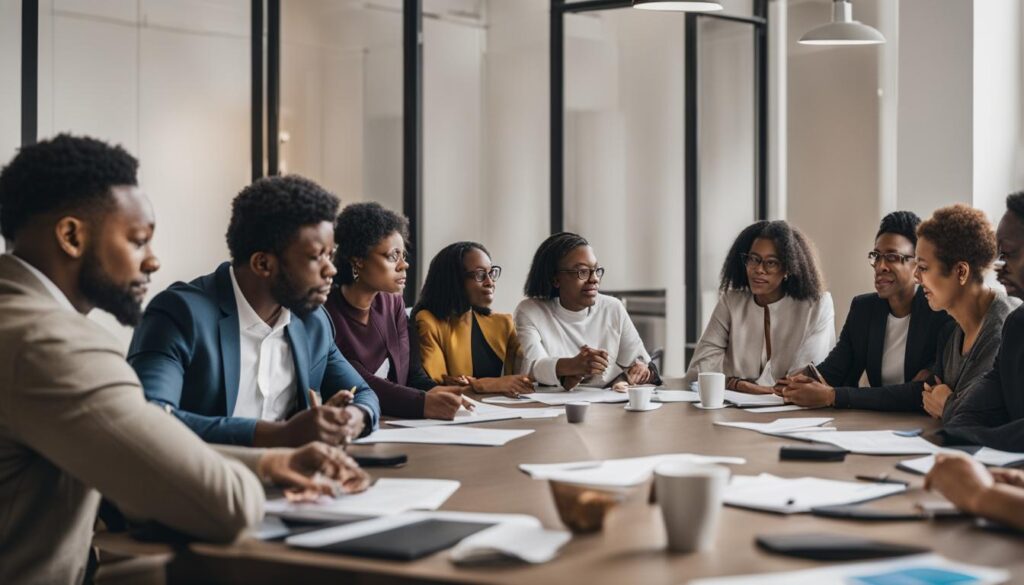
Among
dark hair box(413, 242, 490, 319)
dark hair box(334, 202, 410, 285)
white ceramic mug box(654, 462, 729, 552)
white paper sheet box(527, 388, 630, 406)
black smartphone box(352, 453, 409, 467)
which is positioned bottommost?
white paper sheet box(527, 388, 630, 406)

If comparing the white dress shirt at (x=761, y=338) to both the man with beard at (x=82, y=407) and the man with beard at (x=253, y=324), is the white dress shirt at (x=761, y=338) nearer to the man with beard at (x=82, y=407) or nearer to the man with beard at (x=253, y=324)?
the man with beard at (x=253, y=324)

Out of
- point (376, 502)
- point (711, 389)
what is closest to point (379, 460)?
point (376, 502)

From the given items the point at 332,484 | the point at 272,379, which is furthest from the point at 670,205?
the point at 332,484

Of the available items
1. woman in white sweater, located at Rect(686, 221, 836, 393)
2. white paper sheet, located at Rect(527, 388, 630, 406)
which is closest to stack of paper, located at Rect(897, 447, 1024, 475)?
white paper sheet, located at Rect(527, 388, 630, 406)

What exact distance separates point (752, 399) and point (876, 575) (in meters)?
2.04

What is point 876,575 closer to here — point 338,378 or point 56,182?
point 56,182

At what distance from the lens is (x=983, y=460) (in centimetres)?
244

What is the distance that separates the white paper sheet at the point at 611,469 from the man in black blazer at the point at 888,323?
143 centimetres

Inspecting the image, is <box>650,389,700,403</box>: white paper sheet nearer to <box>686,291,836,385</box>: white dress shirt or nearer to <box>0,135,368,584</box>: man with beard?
<box>686,291,836,385</box>: white dress shirt

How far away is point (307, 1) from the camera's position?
239 inches

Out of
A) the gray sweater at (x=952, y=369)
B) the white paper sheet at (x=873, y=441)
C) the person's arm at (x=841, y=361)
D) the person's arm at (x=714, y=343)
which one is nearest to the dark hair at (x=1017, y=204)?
the gray sweater at (x=952, y=369)

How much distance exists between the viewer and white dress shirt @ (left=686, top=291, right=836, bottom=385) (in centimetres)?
430

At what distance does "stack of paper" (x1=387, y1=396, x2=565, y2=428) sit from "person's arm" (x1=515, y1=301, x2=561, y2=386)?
0.66 metres

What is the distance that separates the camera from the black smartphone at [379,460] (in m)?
2.35
